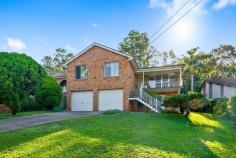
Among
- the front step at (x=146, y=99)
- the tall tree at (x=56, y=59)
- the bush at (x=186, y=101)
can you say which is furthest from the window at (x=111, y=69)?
the tall tree at (x=56, y=59)

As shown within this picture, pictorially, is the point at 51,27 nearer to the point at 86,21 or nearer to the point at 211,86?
the point at 86,21

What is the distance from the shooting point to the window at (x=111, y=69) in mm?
22763

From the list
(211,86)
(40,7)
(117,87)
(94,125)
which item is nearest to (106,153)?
(94,125)

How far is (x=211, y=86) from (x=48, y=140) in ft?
85.5

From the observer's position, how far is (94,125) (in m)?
11.5

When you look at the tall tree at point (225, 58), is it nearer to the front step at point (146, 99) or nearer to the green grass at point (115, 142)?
the front step at point (146, 99)

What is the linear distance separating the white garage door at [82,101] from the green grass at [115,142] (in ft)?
39.8

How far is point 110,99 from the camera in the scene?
22859 mm

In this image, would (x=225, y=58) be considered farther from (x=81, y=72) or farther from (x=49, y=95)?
(x=49, y=95)

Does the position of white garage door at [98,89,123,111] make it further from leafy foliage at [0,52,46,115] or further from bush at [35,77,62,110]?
leafy foliage at [0,52,46,115]

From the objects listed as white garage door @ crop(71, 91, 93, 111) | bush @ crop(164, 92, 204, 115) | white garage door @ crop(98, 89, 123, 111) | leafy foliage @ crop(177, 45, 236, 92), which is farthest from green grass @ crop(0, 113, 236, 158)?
leafy foliage @ crop(177, 45, 236, 92)

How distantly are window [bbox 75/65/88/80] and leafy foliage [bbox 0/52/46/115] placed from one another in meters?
7.29

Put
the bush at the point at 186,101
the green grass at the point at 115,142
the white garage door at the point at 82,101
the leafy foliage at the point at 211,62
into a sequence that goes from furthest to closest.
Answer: the leafy foliage at the point at 211,62 → the white garage door at the point at 82,101 → the bush at the point at 186,101 → the green grass at the point at 115,142

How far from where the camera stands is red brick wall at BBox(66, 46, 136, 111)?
72.9 feet
